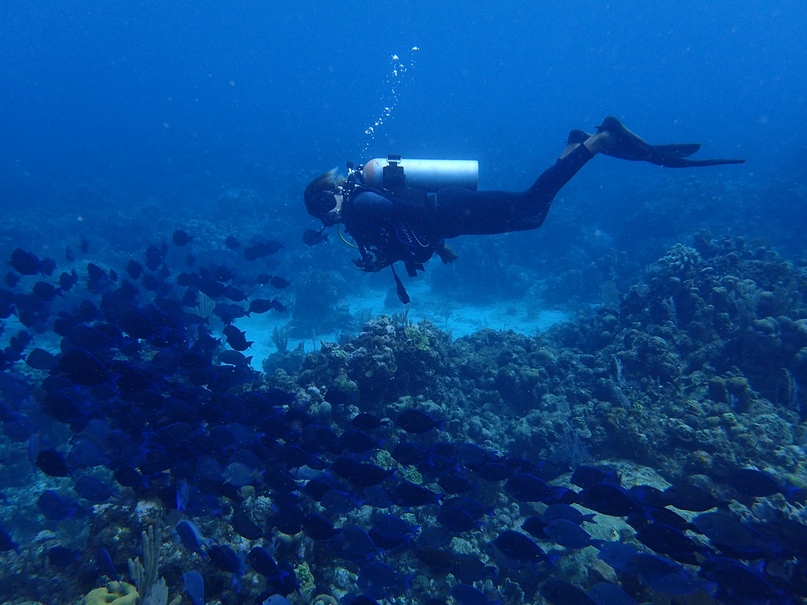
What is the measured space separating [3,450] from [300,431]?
8.98 metres

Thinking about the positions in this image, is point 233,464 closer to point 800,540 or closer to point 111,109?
point 800,540

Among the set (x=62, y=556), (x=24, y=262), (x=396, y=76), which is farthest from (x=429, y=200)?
(x=396, y=76)

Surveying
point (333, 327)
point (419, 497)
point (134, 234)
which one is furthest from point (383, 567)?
point (134, 234)

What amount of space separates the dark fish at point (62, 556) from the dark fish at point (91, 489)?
497 mm

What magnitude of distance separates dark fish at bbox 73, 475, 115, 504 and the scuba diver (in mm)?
4350

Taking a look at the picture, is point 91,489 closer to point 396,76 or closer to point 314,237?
point 314,237

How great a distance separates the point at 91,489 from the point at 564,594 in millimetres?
5047

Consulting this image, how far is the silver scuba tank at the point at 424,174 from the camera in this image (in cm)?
674

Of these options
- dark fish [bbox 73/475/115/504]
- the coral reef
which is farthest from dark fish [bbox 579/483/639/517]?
dark fish [bbox 73/475/115/504]

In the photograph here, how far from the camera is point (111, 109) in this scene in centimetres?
10481

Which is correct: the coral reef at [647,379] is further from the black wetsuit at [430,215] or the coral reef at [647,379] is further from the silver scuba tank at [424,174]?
the silver scuba tank at [424,174]

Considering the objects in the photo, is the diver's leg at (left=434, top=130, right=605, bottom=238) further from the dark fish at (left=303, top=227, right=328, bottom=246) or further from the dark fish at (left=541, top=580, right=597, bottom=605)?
the dark fish at (left=541, top=580, right=597, bottom=605)

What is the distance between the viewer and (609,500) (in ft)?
11.1

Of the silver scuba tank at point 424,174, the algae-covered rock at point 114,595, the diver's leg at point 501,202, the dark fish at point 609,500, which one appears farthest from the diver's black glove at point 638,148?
the algae-covered rock at point 114,595
